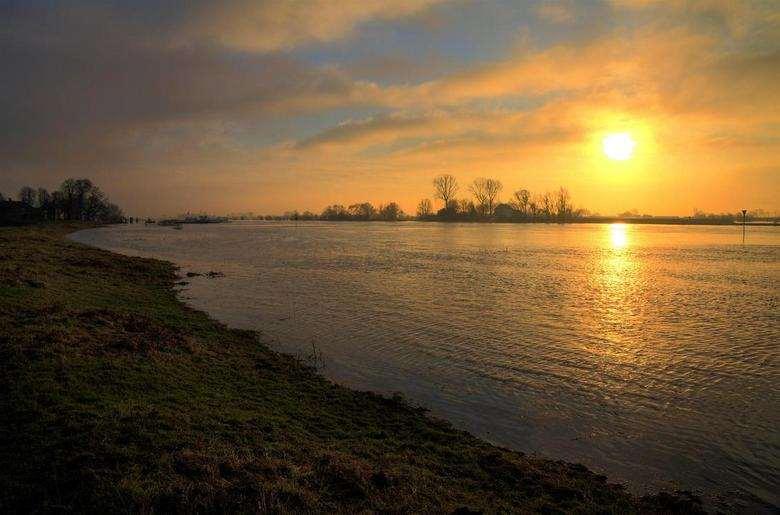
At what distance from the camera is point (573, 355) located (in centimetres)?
1669

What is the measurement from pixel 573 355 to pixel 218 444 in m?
12.9

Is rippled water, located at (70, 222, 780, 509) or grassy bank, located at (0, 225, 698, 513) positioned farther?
rippled water, located at (70, 222, 780, 509)

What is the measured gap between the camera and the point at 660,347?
58.5 feet

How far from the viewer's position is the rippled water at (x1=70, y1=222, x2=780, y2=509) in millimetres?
10148

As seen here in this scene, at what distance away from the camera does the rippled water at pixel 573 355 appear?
10.1 meters

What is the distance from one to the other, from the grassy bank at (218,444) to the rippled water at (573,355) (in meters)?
1.47

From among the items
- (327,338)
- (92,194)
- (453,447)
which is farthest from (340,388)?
(92,194)

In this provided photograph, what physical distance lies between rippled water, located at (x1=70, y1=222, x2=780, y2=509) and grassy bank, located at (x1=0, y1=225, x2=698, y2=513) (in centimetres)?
147

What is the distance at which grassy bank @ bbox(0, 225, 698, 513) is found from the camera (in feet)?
21.0

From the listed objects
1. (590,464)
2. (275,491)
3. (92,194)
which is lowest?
(590,464)

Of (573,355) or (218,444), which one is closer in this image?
(218,444)

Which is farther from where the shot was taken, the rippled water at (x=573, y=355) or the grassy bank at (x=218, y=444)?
the rippled water at (x=573, y=355)

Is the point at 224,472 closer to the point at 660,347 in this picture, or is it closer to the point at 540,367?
the point at 540,367

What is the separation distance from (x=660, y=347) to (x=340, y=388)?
12591 millimetres
